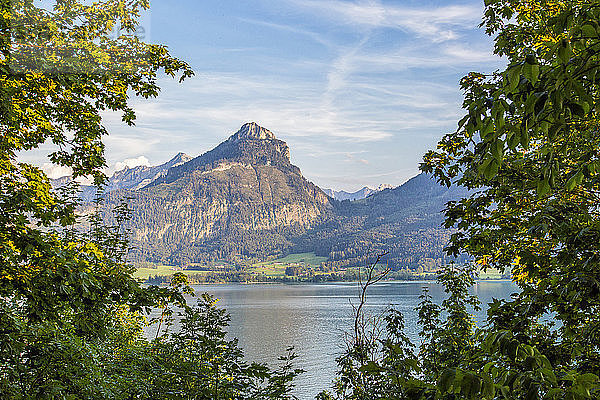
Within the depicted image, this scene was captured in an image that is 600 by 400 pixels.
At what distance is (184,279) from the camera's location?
29.6 feet

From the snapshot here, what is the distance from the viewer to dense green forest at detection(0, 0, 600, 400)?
1.71 metres

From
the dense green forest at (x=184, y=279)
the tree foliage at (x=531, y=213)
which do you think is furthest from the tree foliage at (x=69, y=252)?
the tree foliage at (x=531, y=213)

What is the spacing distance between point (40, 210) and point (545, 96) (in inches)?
229

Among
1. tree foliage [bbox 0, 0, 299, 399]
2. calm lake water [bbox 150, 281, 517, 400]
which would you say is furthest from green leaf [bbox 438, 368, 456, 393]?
calm lake water [bbox 150, 281, 517, 400]

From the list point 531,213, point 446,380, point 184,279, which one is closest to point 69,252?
point 184,279

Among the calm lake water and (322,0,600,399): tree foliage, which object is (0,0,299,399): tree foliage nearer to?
(322,0,600,399): tree foliage

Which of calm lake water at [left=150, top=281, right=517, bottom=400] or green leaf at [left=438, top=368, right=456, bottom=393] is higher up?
green leaf at [left=438, top=368, right=456, bottom=393]

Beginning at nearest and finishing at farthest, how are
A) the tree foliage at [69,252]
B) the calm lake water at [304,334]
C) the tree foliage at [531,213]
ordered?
the tree foliage at [531,213] < the tree foliage at [69,252] < the calm lake water at [304,334]

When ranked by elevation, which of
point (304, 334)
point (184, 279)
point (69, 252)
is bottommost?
point (304, 334)

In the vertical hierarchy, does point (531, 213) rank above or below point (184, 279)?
above

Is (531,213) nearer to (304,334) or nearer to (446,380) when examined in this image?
(446,380)

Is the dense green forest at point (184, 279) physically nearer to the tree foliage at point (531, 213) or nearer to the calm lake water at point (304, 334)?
the tree foliage at point (531, 213)

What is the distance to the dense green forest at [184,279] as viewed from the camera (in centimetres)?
171

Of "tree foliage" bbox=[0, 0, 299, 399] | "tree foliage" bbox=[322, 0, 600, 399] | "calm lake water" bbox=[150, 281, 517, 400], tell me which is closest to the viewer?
"tree foliage" bbox=[322, 0, 600, 399]
